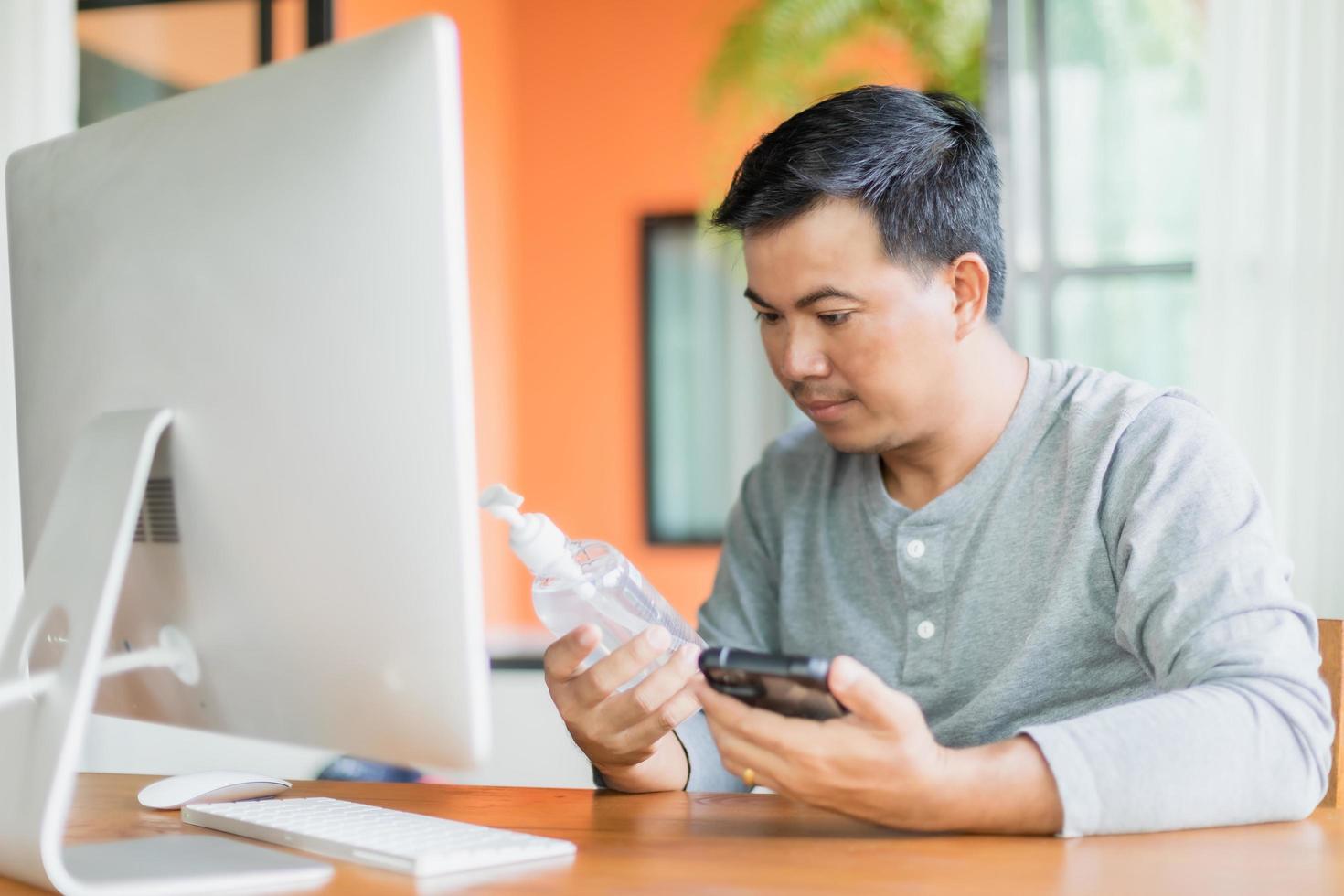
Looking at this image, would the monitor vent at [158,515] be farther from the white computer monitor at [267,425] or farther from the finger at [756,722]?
the finger at [756,722]

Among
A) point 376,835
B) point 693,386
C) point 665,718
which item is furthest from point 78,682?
point 693,386

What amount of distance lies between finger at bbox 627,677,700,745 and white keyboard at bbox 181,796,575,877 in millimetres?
167

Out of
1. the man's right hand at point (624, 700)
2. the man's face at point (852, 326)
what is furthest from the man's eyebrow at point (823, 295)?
the man's right hand at point (624, 700)

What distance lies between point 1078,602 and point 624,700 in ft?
1.48

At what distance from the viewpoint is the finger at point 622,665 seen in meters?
0.96

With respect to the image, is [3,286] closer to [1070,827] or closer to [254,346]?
[254,346]

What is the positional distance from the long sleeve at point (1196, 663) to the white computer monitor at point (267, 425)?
18.2 inches

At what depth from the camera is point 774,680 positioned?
0.84 m

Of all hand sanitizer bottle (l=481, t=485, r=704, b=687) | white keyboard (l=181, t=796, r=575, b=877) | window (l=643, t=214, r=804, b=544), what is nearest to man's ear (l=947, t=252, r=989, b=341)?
hand sanitizer bottle (l=481, t=485, r=704, b=687)

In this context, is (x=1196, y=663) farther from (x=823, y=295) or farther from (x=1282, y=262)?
(x=1282, y=262)

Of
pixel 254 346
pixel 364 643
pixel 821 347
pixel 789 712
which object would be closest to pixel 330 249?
pixel 254 346

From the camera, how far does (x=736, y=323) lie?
4.98 m

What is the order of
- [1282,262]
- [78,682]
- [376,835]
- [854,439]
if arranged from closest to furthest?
[78,682] → [376,835] → [854,439] → [1282,262]

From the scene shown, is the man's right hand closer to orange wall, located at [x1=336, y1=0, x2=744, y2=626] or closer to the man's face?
the man's face
